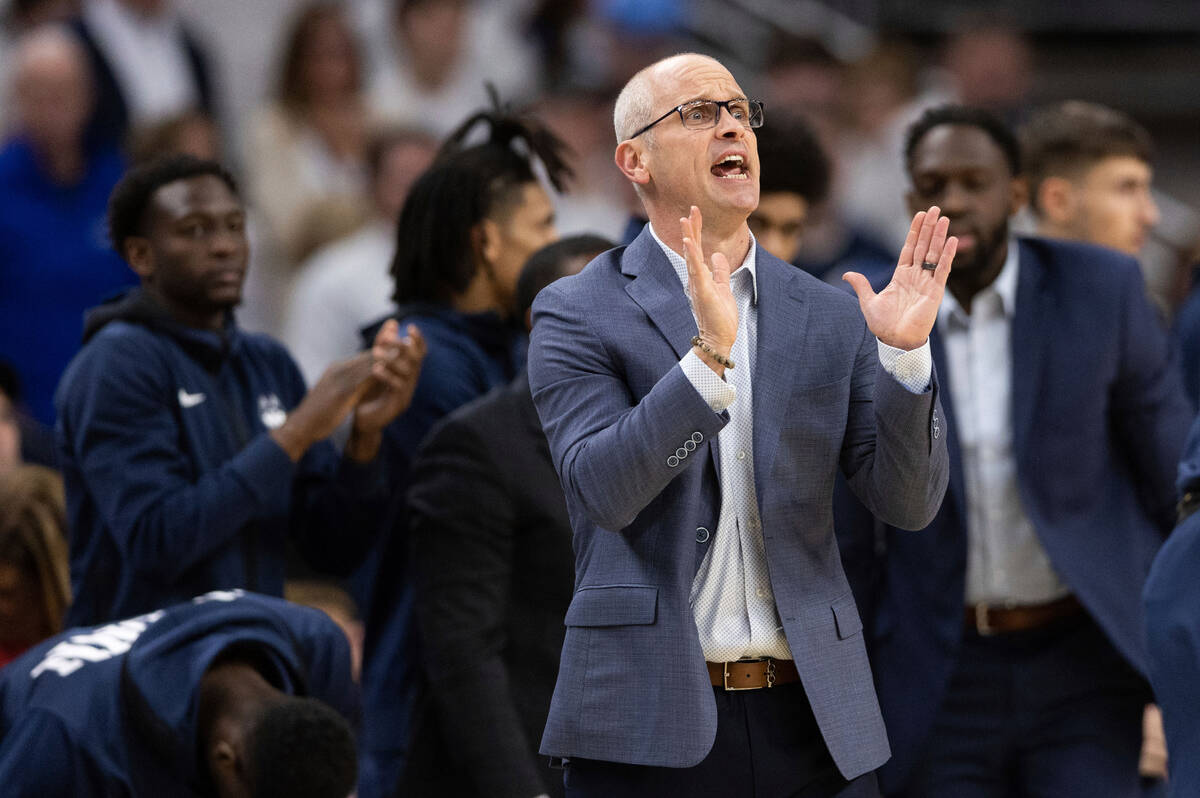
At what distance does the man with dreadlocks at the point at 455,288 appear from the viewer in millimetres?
4523

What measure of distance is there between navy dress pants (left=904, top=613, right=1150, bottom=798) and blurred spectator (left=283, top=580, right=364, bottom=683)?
8.02 ft

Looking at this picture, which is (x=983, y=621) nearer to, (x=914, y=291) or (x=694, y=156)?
(x=914, y=291)

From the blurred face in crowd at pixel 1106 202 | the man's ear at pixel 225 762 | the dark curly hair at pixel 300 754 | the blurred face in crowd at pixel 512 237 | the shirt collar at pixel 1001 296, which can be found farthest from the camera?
the blurred face in crowd at pixel 1106 202

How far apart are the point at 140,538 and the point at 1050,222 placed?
294 centimetres

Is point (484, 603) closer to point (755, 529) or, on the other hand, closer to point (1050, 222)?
point (755, 529)

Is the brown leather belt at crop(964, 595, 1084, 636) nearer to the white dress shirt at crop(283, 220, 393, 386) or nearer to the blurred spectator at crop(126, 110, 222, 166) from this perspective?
the white dress shirt at crop(283, 220, 393, 386)

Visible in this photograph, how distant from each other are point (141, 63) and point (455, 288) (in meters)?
3.66

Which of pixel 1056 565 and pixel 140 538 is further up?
pixel 140 538

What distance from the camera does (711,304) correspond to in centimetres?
274

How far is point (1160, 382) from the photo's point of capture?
4465 mm

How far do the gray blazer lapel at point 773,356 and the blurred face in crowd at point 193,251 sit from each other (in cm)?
179

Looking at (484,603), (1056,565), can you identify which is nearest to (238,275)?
(484,603)

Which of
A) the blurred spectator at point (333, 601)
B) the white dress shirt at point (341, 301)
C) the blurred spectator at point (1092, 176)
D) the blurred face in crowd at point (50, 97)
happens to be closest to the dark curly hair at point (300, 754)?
the blurred spectator at point (333, 601)

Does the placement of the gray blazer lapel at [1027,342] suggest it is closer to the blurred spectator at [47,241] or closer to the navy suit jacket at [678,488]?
the navy suit jacket at [678,488]
